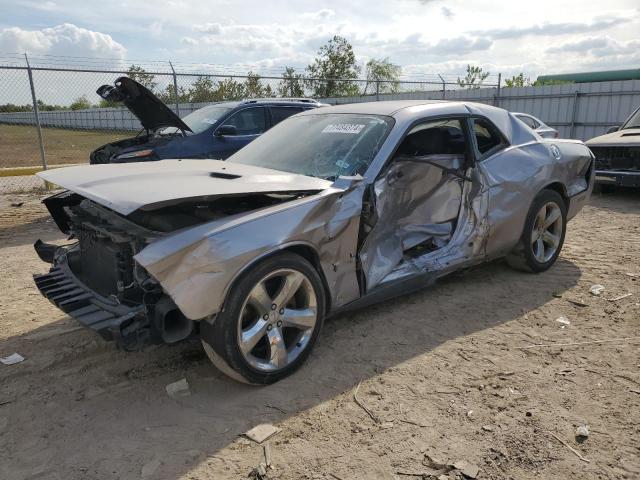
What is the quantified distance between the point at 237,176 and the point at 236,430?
60.3 inches

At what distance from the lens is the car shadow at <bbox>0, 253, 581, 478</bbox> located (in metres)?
2.56

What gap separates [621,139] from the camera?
9.14 meters

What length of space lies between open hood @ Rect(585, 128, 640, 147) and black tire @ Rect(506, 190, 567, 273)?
15.6 ft

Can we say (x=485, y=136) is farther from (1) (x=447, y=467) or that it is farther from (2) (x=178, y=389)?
(2) (x=178, y=389)

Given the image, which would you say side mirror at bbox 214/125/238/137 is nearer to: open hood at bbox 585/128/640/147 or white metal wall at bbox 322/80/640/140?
open hood at bbox 585/128/640/147

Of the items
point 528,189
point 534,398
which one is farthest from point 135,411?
point 528,189

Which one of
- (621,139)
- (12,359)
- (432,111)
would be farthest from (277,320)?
(621,139)

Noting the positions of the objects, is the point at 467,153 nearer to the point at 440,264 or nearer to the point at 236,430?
the point at 440,264

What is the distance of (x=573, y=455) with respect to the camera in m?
2.53

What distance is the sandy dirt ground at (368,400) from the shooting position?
8.18 feet

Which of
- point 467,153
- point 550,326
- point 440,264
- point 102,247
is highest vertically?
point 467,153

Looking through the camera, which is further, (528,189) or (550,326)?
(528,189)

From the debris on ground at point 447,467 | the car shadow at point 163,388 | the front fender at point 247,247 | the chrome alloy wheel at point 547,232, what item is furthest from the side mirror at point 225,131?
the debris on ground at point 447,467

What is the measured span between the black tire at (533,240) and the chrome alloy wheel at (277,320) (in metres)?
2.51
